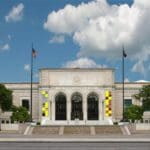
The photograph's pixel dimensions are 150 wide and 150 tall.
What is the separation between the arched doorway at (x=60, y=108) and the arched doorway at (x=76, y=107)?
5.34 ft

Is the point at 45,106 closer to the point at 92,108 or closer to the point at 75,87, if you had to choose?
the point at 75,87

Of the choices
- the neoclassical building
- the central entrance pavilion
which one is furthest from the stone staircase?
the central entrance pavilion

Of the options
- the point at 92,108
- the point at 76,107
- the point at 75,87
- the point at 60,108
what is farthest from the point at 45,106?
the point at 92,108

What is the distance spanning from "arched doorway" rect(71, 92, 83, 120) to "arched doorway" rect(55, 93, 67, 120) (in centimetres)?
163

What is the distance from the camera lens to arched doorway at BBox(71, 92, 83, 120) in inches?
4188

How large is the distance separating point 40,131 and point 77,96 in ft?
127

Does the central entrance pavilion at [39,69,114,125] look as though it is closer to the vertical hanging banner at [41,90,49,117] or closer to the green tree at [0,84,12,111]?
the vertical hanging banner at [41,90,49,117]

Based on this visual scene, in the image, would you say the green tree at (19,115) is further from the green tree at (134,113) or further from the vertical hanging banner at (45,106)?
the green tree at (134,113)

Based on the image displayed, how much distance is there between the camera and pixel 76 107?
107 metres

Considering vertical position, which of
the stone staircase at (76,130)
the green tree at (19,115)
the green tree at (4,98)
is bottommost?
the stone staircase at (76,130)

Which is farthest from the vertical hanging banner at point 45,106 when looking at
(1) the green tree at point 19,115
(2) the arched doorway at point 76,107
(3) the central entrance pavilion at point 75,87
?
(2) the arched doorway at point 76,107

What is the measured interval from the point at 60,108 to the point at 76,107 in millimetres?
3218

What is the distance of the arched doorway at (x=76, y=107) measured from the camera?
349 feet

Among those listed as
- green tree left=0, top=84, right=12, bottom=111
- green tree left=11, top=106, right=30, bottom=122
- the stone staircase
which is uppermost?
green tree left=0, top=84, right=12, bottom=111
